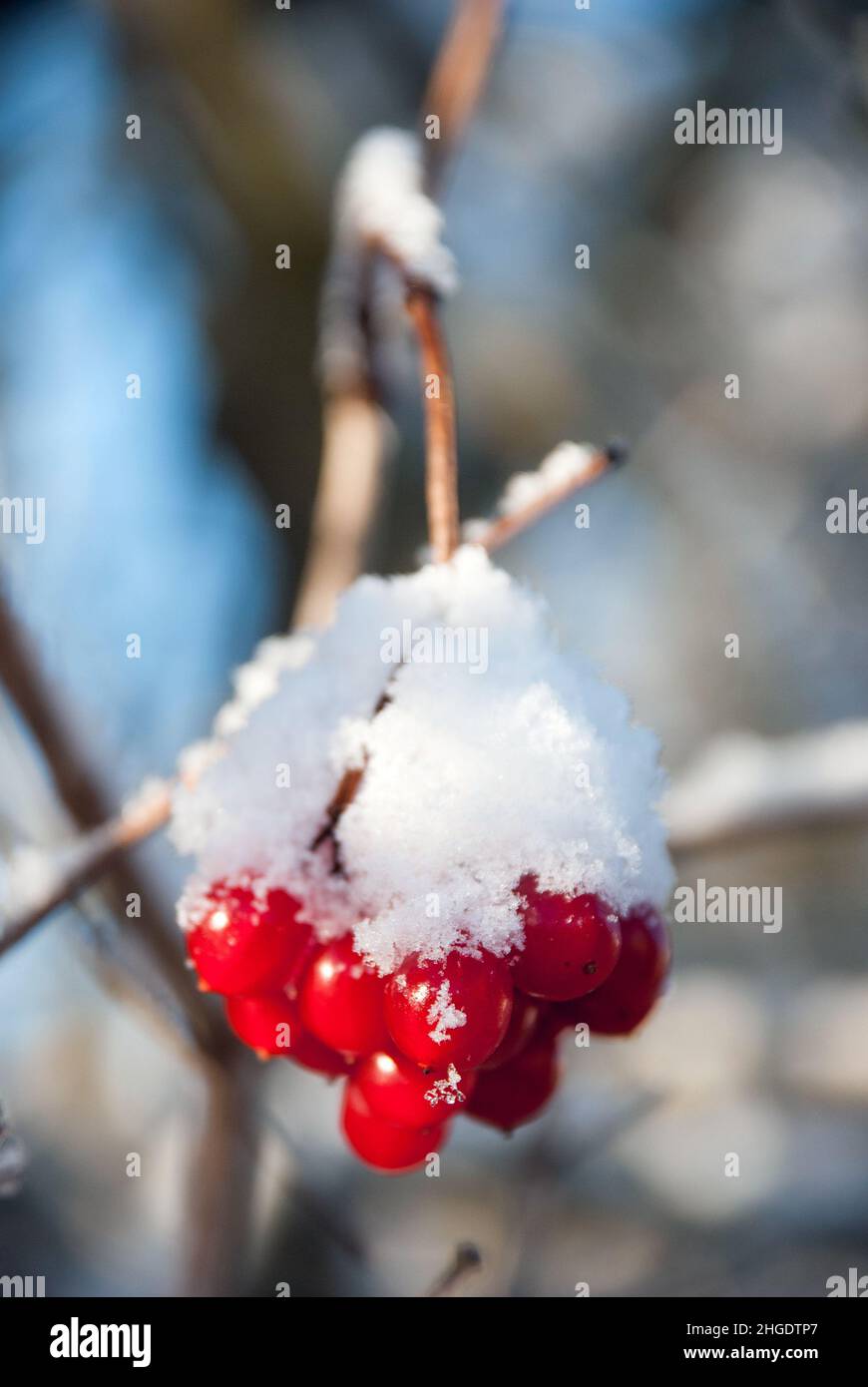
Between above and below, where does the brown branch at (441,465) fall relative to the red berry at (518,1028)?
above

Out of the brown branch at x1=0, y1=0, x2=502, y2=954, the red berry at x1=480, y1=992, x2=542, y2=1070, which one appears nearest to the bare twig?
the brown branch at x1=0, y1=0, x2=502, y2=954

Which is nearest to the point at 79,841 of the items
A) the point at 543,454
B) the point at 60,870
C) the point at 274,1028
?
the point at 60,870

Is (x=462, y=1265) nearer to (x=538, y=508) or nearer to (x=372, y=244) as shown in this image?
(x=538, y=508)

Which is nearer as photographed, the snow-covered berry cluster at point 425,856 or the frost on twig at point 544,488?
the snow-covered berry cluster at point 425,856

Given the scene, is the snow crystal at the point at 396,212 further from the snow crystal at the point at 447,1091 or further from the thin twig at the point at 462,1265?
the thin twig at the point at 462,1265

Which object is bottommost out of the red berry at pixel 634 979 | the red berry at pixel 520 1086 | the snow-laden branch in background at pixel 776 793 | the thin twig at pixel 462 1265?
the thin twig at pixel 462 1265

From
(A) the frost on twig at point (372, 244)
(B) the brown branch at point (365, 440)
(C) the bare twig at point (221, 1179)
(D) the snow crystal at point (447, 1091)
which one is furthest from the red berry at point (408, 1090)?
(C) the bare twig at point (221, 1179)

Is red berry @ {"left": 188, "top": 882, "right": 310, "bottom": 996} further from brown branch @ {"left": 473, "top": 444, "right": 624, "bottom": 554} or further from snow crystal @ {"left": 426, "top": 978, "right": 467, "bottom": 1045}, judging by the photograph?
brown branch @ {"left": 473, "top": 444, "right": 624, "bottom": 554}
